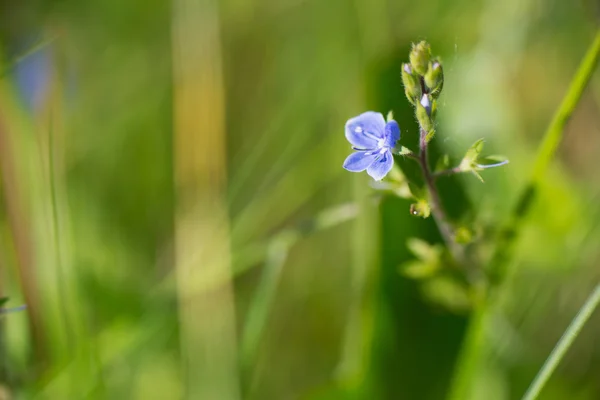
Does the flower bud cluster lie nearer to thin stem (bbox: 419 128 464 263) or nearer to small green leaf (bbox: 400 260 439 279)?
thin stem (bbox: 419 128 464 263)

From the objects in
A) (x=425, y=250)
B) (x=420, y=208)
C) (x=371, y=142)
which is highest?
(x=371, y=142)

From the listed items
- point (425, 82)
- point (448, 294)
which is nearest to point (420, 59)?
point (425, 82)

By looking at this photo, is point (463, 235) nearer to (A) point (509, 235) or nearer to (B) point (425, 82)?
(A) point (509, 235)

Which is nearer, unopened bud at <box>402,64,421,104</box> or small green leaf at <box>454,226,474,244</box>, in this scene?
unopened bud at <box>402,64,421,104</box>

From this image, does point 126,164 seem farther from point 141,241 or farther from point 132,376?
point 132,376

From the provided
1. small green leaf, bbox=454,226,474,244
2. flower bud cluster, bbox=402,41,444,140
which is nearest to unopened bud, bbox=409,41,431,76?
flower bud cluster, bbox=402,41,444,140

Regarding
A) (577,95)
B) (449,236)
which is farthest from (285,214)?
(577,95)

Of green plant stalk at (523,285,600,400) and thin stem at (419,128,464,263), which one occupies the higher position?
thin stem at (419,128,464,263)
